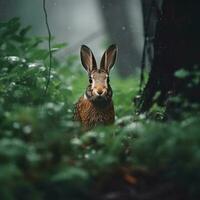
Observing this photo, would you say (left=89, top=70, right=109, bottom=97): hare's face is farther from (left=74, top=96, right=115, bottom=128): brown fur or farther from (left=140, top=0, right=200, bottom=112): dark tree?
(left=140, top=0, right=200, bottom=112): dark tree

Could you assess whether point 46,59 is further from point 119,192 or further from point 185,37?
point 119,192

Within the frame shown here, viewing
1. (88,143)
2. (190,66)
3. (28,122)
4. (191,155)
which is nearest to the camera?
(191,155)

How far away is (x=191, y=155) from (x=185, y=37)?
8.53 feet

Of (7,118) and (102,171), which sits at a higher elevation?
(7,118)

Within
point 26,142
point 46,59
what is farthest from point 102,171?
point 46,59

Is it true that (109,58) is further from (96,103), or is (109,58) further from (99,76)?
(96,103)

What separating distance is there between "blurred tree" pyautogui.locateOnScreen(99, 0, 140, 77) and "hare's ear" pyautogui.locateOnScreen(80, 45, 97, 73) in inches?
445

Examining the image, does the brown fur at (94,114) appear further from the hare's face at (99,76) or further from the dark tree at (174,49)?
the dark tree at (174,49)

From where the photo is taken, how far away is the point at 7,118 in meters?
6.73

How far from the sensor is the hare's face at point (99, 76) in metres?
9.01

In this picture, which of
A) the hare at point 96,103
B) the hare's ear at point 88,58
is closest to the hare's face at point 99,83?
the hare at point 96,103

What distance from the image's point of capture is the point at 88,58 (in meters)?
9.59

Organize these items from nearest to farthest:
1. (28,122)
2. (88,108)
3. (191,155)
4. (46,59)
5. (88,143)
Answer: (191,155) < (28,122) < (88,143) < (88,108) < (46,59)

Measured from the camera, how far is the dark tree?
8.36 metres
